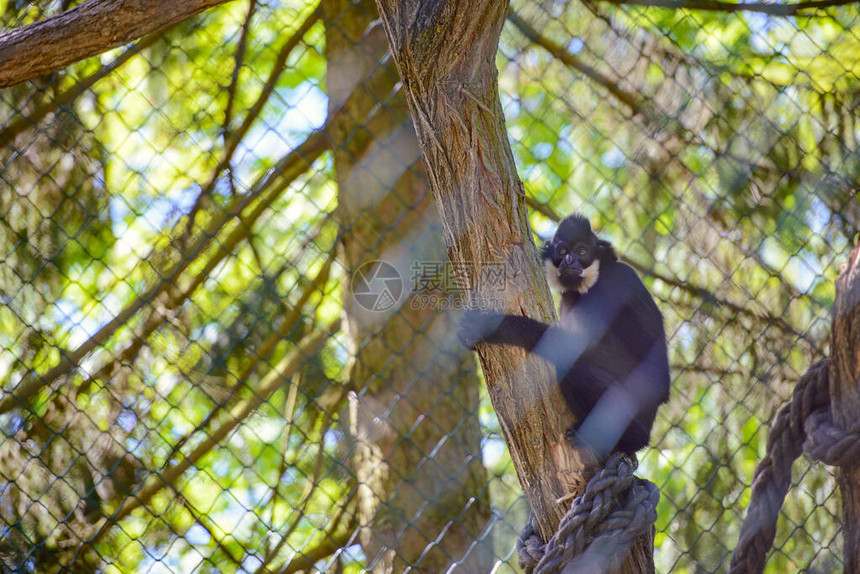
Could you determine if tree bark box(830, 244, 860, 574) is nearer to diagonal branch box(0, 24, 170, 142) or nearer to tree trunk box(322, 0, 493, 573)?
tree trunk box(322, 0, 493, 573)

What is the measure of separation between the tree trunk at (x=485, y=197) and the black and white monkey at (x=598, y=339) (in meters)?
0.06

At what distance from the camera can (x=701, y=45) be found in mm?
3049

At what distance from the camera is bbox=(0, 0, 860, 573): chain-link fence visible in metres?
2.62

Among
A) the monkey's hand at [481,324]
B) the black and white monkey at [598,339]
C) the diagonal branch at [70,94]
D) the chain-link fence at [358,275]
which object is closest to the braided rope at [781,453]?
the black and white monkey at [598,339]

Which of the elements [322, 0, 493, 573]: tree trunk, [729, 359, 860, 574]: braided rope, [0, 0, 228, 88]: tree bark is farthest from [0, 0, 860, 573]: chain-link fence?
[729, 359, 860, 574]: braided rope

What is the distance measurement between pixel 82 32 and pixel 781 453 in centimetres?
183

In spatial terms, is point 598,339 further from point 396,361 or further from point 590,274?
point 396,361

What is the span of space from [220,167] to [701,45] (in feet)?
6.51

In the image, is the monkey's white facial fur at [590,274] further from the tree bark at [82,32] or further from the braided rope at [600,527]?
the tree bark at [82,32]

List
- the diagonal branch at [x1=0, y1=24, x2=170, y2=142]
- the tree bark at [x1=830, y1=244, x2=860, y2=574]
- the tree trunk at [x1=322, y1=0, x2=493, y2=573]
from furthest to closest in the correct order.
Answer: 1. the diagonal branch at [x1=0, y1=24, x2=170, y2=142]
2. the tree trunk at [x1=322, y1=0, x2=493, y2=573]
3. the tree bark at [x1=830, y1=244, x2=860, y2=574]

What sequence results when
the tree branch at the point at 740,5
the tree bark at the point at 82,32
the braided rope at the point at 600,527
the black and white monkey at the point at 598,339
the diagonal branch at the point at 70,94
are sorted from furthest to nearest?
the tree branch at the point at 740,5, the diagonal branch at the point at 70,94, the tree bark at the point at 82,32, the black and white monkey at the point at 598,339, the braided rope at the point at 600,527

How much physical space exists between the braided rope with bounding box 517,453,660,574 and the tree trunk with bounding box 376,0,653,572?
0.07 m

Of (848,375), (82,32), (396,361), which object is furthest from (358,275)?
(848,375)

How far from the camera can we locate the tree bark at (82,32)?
1834mm
